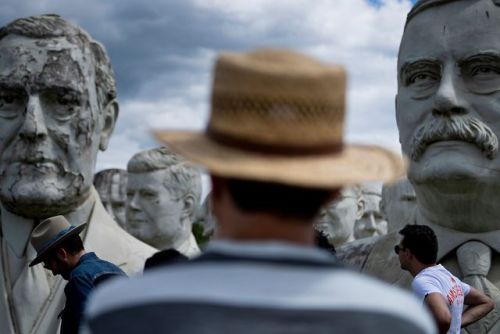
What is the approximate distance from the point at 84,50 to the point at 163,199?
5116 millimetres

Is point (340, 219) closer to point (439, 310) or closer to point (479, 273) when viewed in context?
point (479, 273)

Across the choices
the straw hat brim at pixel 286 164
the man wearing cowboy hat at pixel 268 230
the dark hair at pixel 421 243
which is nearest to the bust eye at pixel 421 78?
the dark hair at pixel 421 243

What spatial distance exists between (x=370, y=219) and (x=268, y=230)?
40.9ft

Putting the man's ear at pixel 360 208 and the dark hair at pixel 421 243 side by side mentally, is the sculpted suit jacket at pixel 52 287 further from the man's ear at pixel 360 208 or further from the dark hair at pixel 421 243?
the man's ear at pixel 360 208

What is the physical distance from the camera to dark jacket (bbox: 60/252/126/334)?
4.39 meters

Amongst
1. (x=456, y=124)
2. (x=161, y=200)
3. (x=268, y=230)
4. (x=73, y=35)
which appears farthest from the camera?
(x=161, y=200)

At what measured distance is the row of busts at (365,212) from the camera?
10094mm

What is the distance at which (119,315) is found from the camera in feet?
5.57

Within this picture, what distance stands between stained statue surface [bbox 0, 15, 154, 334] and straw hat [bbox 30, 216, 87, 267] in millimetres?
764

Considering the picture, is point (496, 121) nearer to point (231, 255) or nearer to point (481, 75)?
point (481, 75)

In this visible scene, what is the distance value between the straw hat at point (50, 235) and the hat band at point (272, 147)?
305cm

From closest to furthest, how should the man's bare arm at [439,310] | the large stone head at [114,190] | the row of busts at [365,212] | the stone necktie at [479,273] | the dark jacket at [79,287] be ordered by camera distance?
1. the dark jacket at [79,287]
2. the man's bare arm at [439,310]
3. the stone necktie at [479,273]
4. the row of busts at [365,212]
5. the large stone head at [114,190]

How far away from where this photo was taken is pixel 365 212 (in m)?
14.0

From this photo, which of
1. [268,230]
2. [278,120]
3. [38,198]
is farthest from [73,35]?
[268,230]
